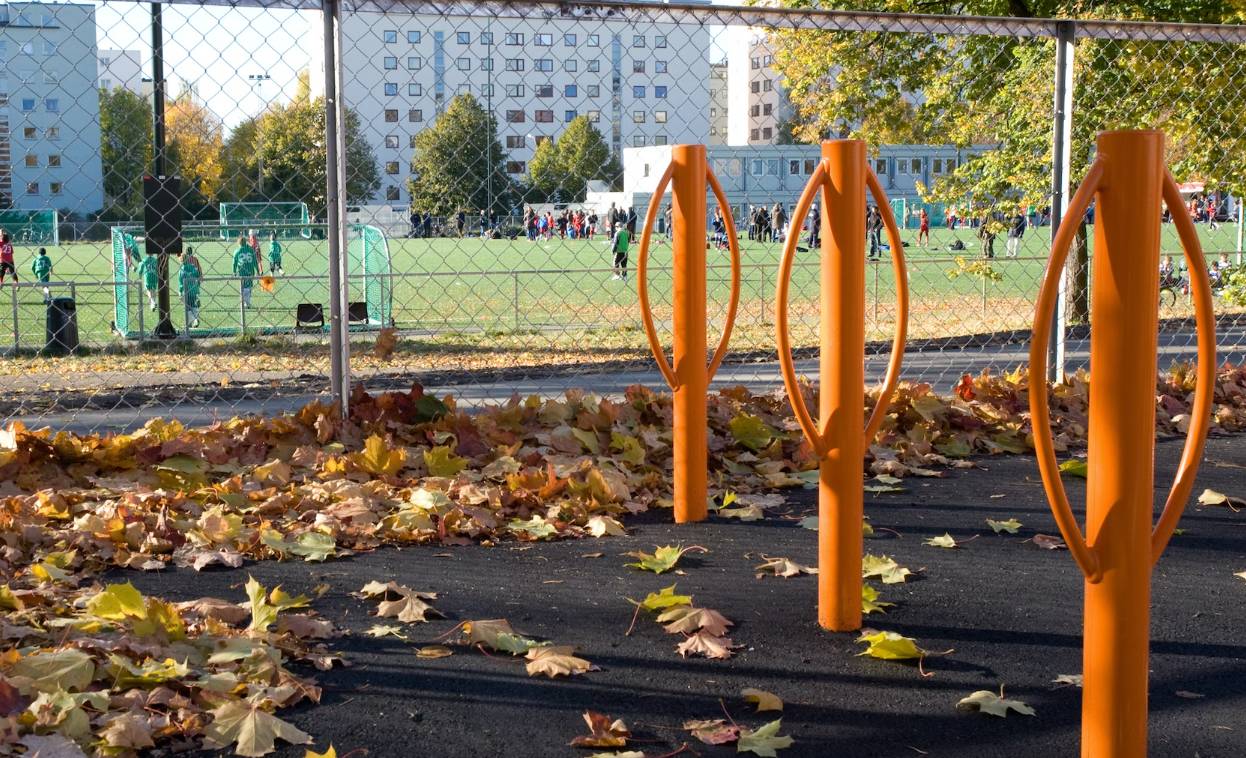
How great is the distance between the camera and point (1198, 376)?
2545mm

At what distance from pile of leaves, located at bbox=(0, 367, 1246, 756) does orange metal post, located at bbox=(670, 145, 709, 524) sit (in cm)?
36

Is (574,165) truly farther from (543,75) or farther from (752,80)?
(752,80)

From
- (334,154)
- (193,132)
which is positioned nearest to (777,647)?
(334,154)

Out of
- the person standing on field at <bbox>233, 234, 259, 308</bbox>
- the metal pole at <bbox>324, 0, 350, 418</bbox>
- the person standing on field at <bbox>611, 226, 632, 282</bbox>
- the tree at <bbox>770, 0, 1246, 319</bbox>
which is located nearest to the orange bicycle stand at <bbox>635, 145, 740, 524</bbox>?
the metal pole at <bbox>324, 0, 350, 418</bbox>

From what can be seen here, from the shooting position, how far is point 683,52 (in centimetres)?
673

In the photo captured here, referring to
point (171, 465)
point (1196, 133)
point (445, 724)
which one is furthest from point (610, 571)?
point (1196, 133)

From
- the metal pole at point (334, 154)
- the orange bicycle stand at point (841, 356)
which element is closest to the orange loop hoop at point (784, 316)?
the orange bicycle stand at point (841, 356)

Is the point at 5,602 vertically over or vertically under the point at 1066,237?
under

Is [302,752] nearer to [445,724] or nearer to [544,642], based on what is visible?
[445,724]

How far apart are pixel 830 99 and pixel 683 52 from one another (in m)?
10.9

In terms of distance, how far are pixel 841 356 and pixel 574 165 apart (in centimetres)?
505

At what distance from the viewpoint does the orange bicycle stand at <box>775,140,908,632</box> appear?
3464 mm

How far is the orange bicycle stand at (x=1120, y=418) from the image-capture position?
7.88ft

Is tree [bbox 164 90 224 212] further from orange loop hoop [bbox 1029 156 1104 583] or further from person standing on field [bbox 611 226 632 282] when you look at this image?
orange loop hoop [bbox 1029 156 1104 583]
